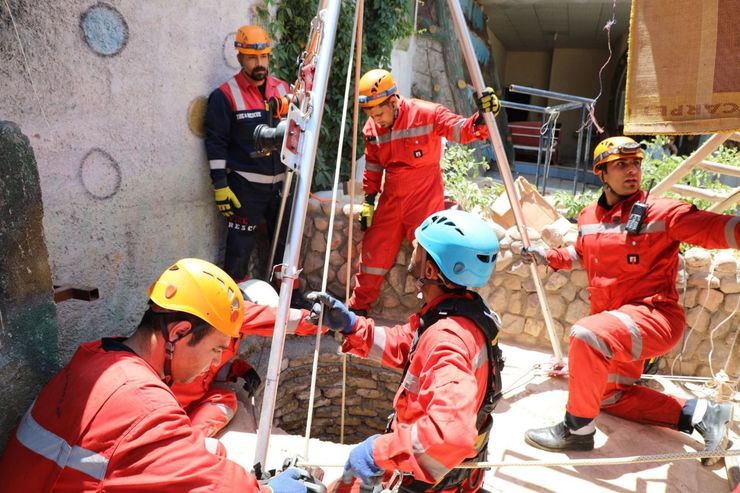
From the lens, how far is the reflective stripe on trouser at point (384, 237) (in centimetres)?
457

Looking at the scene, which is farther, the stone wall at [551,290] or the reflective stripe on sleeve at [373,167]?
the reflective stripe on sleeve at [373,167]

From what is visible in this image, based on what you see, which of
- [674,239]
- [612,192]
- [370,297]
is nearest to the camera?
[674,239]

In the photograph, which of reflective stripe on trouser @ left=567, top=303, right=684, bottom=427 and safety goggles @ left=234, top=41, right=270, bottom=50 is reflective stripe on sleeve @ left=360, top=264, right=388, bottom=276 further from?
safety goggles @ left=234, top=41, right=270, bottom=50

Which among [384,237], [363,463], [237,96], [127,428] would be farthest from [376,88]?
[127,428]

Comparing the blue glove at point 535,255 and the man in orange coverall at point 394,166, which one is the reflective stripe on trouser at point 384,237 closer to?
the man in orange coverall at point 394,166

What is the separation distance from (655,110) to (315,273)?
11.5 feet

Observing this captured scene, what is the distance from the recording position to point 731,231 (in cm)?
295

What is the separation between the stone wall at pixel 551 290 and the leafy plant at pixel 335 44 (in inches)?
44.8

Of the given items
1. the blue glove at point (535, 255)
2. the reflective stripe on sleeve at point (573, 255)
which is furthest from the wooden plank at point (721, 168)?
the blue glove at point (535, 255)

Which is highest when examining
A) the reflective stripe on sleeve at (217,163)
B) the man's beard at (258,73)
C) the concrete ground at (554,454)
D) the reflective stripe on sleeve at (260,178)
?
the man's beard at (258,73)

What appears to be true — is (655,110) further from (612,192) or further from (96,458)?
(96,458)

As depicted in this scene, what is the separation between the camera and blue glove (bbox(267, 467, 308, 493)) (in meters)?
1.94

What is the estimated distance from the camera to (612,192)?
12.1 feet

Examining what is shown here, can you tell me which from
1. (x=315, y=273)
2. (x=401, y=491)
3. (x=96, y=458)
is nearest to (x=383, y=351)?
(x=401, y=491)
